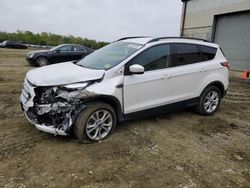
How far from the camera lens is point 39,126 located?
399 centimetres

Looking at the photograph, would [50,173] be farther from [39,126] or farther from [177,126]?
[177,126]

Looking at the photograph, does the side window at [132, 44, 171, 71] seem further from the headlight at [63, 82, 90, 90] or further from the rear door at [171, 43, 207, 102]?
the headlight at [63, 82, 90, 90]

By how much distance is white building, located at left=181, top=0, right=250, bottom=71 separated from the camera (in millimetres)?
14819

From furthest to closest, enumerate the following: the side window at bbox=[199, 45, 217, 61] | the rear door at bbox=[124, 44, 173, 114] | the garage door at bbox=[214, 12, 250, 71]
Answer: the garage door at bbox=[214, 12, 250, 71] < the side window at bbox=[199, 45, 217, 61] < the rear door at bbox=[124, 44, 173, 114]

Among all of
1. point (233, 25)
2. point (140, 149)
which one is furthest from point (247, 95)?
point (233, 25)

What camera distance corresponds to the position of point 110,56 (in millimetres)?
4875

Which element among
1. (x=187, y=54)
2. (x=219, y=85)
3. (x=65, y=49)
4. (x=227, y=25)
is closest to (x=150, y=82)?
(x=187, y=54)

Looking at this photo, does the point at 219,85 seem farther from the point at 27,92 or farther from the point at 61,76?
the point at 27,92

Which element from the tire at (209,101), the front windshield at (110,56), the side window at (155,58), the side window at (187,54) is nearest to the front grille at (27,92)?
the front windshield at (110,56)

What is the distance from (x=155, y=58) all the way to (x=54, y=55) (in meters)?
10.2

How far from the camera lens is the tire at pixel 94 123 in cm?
397

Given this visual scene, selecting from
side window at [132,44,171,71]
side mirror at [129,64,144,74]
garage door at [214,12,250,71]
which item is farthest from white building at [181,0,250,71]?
side mirror at [129,64,144,74]

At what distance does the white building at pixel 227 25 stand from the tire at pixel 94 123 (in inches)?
506

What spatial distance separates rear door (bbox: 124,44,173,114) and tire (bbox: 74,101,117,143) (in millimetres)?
354
